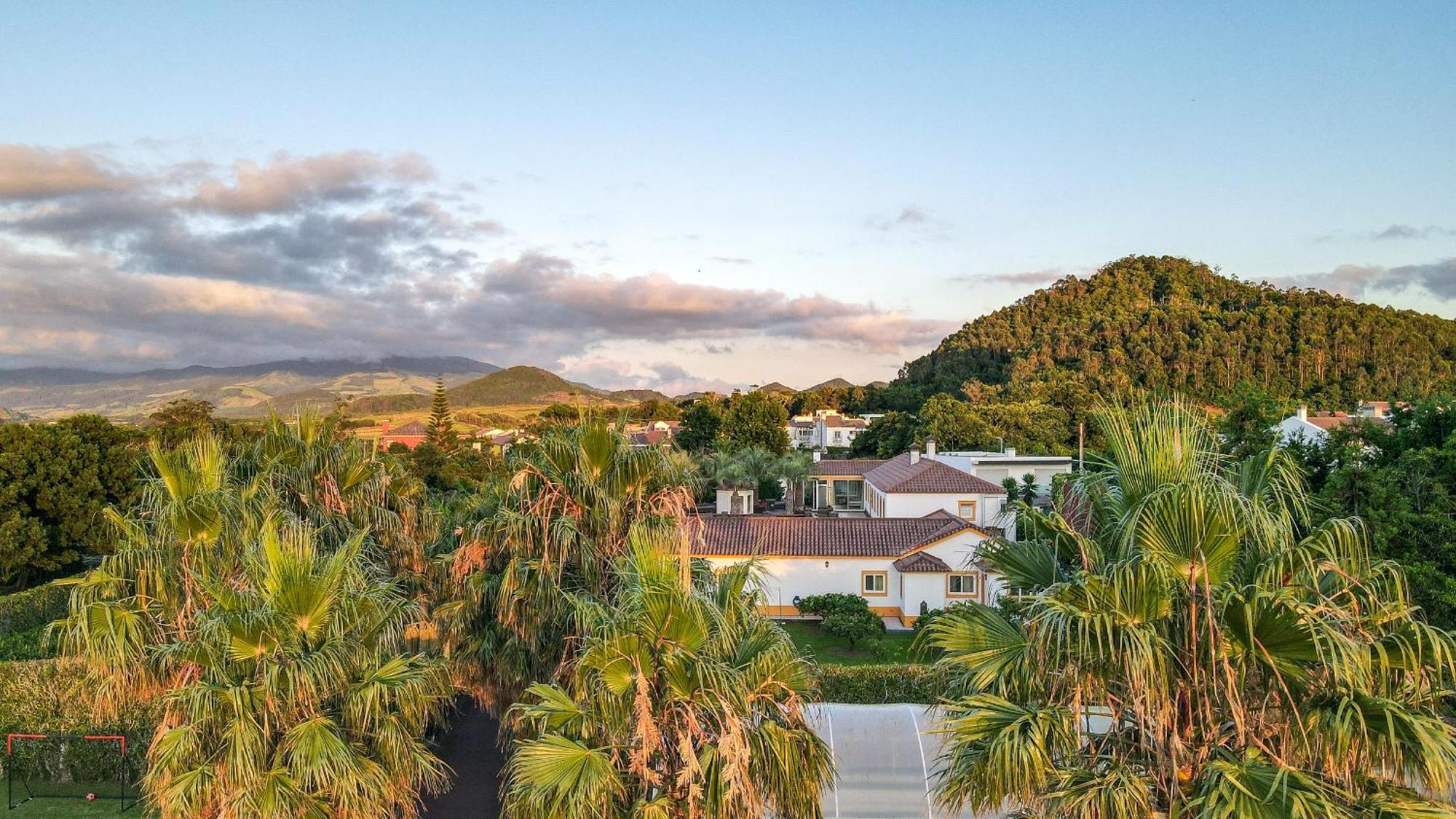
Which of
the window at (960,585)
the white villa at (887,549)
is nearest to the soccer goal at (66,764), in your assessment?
the white villa at (887,549)

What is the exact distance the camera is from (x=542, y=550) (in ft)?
30.6

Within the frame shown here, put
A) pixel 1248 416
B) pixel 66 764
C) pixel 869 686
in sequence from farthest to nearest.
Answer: pixel 1248 416 → pixel 869 686 → pixel 66 764

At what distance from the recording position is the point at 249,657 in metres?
7.22

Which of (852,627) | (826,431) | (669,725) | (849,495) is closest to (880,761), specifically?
(669,725)

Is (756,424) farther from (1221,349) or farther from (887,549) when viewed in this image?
(1221,349)

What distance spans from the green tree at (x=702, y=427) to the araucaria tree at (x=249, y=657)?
51653 mm

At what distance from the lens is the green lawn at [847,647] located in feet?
65.9

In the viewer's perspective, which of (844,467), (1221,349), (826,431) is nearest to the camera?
(844,467)

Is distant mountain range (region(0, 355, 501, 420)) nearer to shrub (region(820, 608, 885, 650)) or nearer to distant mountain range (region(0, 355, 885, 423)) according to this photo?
distant mountain range (region(0, 355, 885, 423))

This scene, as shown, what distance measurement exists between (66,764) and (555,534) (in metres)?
9.80

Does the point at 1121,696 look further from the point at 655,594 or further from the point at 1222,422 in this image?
the point at 1222,422

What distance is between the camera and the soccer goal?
38.0 feet

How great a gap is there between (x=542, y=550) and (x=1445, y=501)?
16182 millimetres

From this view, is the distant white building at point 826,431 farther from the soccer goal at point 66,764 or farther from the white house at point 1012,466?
the soccer goal at point 66,764
